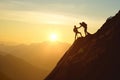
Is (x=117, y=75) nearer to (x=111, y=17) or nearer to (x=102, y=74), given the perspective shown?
(x=102, y=74)

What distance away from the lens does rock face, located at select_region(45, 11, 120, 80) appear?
1506 inches

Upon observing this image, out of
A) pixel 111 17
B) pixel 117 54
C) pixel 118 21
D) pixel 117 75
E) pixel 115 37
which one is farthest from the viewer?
pixel 111 17

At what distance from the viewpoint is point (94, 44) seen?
153 feet

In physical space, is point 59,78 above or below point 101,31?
below

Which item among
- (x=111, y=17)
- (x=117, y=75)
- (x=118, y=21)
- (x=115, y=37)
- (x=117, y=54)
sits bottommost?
(x=117, y=75)

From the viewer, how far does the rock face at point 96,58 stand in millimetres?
38250

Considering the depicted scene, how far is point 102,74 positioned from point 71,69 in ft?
31.6

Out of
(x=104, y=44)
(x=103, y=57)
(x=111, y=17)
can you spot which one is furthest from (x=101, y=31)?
(x=103, y=57)

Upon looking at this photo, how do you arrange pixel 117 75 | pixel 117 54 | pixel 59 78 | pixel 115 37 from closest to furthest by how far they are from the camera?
1. pixel 117 75
2. pixel 117 54
3. pixel 115 37
4. pixel 59 78

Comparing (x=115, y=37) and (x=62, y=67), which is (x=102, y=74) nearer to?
(x=115, y=37)

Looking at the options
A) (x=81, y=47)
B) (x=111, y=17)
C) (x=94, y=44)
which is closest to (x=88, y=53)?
(x=94, y=44)

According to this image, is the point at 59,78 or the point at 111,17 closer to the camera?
the point at 59,78

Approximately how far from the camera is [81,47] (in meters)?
51.8

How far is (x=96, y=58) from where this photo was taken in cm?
4203
